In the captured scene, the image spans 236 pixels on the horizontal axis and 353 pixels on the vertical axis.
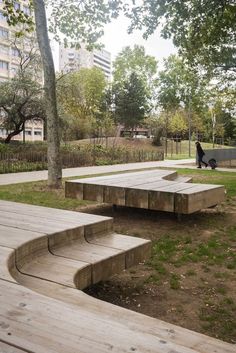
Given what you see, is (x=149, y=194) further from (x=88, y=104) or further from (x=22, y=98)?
(x=88, y=104)

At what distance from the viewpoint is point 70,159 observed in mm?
20688

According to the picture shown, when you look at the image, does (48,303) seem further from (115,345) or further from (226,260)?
(226,260)

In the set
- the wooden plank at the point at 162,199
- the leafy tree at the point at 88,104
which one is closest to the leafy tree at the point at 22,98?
the wooden plank at the point at 162,199

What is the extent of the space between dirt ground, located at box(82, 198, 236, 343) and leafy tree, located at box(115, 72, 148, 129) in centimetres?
4385

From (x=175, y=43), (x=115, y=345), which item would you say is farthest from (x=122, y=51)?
(x=115, y=345)

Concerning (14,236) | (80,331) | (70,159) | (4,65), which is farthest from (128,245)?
(4,65)

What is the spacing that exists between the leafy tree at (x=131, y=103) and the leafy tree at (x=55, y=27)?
36.5 m

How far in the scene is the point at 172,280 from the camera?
458 cm

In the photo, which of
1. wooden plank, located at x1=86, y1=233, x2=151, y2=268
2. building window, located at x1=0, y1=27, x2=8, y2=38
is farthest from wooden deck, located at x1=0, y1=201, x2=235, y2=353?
building window, located at x1=0, y1=27, x2=8, y2=38

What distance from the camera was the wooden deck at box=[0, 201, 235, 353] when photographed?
165 cm

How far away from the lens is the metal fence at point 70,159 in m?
17.2

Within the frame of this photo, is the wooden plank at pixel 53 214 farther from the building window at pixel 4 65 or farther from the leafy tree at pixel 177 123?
the building window at pixel 4 65

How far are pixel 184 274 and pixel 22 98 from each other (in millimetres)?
19666

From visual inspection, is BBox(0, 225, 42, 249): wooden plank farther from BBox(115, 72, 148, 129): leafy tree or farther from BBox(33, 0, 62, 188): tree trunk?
BBox(115, 72, 148, 129): leafy tree
